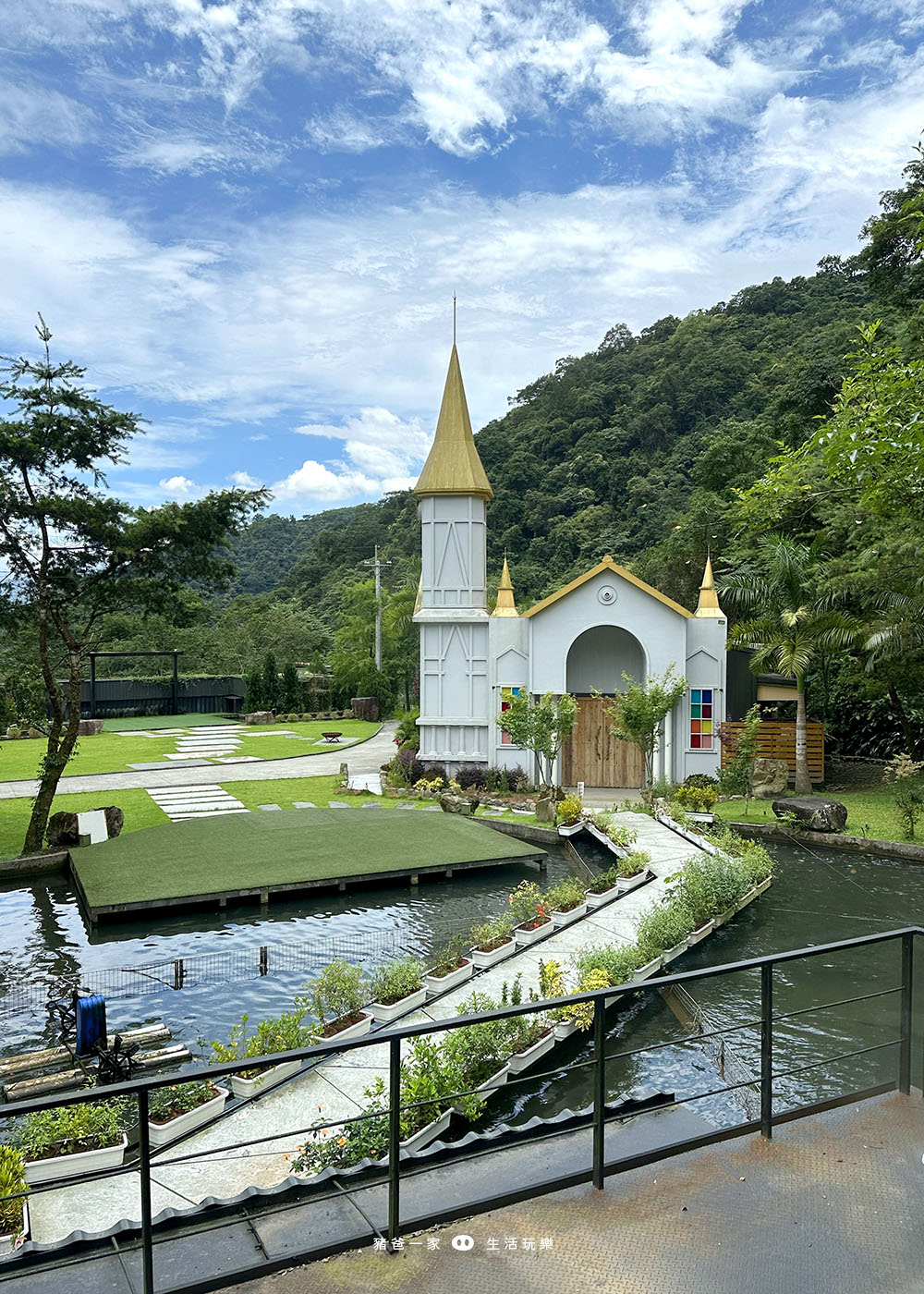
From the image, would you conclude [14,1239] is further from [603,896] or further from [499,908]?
[499,908]

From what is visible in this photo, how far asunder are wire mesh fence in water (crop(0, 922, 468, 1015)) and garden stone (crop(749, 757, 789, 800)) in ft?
40.2

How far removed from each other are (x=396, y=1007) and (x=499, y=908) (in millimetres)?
5647

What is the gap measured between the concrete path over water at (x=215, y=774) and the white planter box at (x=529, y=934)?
50.9 feet

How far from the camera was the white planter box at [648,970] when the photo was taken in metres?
11.3

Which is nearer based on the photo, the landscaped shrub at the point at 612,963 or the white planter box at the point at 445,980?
the landscaped shrub at the point at 612,963

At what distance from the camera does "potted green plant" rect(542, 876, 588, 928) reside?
44.6 feet

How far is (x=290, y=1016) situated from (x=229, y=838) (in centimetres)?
1031

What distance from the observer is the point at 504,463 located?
2324 inches

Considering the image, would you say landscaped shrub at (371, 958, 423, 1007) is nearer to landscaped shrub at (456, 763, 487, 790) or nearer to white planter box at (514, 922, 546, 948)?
white planter box at (514, 922, 546, 948)

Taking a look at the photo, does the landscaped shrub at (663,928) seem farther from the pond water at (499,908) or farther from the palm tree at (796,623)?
the palm tree at (796,623)

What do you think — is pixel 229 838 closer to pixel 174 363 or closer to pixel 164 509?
pixel 164 509

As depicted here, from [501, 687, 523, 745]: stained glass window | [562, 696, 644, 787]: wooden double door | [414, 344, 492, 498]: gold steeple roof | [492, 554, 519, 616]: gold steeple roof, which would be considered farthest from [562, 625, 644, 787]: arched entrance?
[414, 344, 492, 498]: gold steeple roof

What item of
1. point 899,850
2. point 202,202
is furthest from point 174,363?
point 899,850

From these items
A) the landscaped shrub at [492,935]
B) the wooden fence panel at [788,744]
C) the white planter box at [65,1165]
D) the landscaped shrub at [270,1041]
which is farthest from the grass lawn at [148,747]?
the white planter box at [65,1165]
